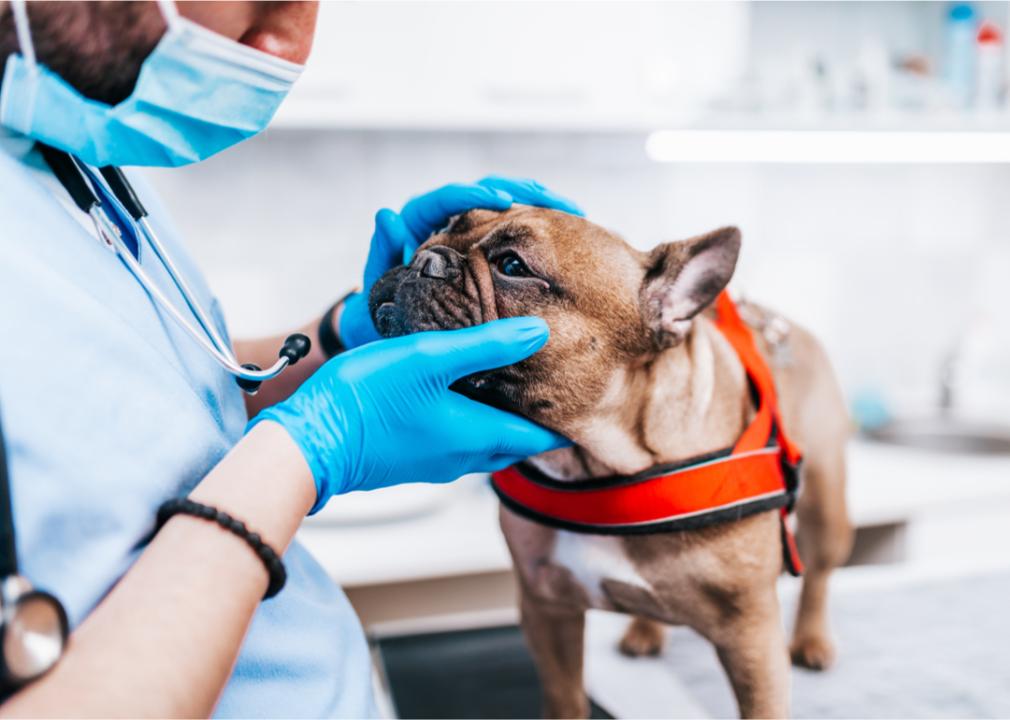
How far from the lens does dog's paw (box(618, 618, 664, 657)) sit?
4.42 ft

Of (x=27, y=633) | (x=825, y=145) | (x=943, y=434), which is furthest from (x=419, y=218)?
(x=943, y=434)

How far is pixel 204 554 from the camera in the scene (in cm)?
61

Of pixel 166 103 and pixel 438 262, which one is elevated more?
pixel 166 103

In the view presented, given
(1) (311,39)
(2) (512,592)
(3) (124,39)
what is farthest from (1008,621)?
(3) (124,39)

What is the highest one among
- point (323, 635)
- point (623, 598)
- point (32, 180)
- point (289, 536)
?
point (32, 180)

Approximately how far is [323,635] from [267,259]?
1751 millimetres

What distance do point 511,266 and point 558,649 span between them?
567 millimetres

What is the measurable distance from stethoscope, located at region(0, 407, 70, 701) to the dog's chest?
0.63 meters

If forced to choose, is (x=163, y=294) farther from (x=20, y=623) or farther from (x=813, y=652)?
(x=813, y=652)

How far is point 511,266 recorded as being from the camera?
38.9 inches

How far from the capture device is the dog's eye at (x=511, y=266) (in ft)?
3.22

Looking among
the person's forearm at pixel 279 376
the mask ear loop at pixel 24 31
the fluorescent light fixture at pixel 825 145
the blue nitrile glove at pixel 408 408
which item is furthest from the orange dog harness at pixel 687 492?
the fluorescent light fixture at pixel 825 145

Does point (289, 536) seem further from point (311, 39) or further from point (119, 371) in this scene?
point (311, 39)

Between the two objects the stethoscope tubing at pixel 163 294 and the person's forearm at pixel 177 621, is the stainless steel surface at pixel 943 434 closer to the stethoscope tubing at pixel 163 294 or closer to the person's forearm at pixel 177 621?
the stethoscope tubing at pixel 163 294
